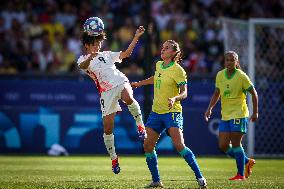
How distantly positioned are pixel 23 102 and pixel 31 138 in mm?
947

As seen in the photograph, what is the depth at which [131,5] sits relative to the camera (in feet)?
88.4

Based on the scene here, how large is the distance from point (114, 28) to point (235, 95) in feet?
36.8

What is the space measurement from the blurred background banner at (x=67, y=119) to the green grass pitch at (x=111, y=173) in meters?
1.61

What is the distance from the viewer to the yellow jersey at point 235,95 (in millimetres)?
14610

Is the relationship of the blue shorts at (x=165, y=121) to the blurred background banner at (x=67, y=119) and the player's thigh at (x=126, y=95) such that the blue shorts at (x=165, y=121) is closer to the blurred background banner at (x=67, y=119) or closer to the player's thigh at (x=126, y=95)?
the player's thigh at (x=126, y=95)

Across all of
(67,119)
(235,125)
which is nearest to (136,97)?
(67,119)

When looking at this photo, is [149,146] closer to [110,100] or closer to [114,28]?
[110,100]

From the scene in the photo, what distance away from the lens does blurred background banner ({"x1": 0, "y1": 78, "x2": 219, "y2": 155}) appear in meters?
22.6

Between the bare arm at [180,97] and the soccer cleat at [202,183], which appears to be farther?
the soccer cleat at [202,183]

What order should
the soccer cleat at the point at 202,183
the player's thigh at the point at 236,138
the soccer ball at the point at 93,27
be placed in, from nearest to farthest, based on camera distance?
the soccer cleat at the point at 202,183, the soccer ball at the point at 93,27, the player's thigh at the point at 236,138

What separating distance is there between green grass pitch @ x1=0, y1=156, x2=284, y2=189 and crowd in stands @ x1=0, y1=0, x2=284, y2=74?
164 inches

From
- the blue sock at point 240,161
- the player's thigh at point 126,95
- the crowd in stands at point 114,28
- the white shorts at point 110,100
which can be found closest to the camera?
the white shorts at point 110,100

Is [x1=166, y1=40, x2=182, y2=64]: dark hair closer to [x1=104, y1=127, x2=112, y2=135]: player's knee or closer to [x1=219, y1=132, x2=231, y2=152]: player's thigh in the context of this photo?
[x1=104, y1=127, x2=112, y2=135]: player's knee

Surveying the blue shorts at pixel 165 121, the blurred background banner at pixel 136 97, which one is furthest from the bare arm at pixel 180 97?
the blurred background banner at pixel 136 97
